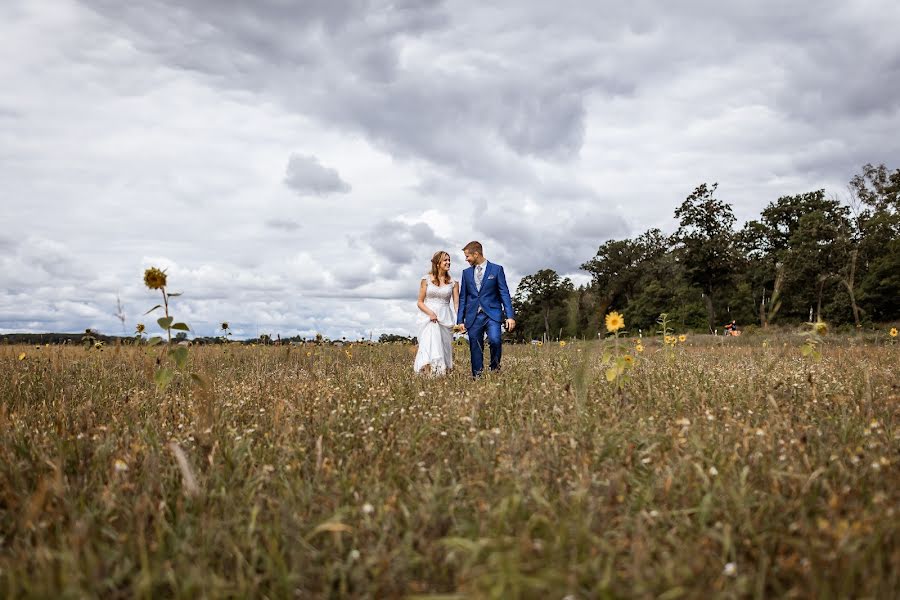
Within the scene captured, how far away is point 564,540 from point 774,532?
3.14 feet

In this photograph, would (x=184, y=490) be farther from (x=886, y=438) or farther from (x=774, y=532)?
(x=886, y=438)

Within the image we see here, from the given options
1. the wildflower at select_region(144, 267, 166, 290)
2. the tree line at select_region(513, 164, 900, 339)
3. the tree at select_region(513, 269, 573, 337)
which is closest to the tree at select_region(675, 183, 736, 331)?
the tree line at select_region(513, 164, 900, 339)

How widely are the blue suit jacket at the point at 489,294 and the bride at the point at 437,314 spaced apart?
0.49 m

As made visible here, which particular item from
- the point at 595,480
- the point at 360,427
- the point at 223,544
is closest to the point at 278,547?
the point at 223,544

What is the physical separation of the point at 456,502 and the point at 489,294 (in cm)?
630

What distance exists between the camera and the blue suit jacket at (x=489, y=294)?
29.2 feet

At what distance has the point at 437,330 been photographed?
30.7 ft

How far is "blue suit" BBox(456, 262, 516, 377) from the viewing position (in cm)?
884

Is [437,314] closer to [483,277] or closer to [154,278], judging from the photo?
[483,277]

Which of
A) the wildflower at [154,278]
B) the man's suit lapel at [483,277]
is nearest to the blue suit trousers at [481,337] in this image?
the man's suit lapel at [483,277]

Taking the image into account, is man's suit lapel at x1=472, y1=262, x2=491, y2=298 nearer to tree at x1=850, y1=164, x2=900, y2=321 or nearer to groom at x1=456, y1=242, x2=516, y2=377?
groom at x1=456, y1=242, x2=516, y2=377

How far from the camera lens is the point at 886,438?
12.2 ft

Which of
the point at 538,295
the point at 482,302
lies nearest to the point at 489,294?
the point at 482,302

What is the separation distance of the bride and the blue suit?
0.52 m
